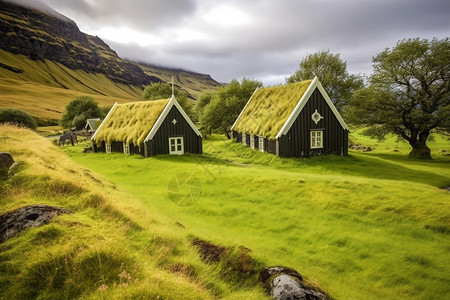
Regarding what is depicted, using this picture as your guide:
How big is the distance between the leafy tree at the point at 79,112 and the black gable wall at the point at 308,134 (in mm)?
69399

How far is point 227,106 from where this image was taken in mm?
46156

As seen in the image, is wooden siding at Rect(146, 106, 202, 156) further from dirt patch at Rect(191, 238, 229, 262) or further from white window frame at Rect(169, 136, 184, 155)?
dirt patch at Rect(191, 238, 229, 262)

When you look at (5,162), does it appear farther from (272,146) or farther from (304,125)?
(304,125)

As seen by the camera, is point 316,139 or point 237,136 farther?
point 237,136

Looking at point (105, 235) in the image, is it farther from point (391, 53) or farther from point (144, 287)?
point (391, 53)

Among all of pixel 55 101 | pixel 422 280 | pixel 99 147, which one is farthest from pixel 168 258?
pixel 55 101

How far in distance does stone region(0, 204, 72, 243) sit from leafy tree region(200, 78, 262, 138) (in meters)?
40.9

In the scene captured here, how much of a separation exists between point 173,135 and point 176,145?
3.86ft

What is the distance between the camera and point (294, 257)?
9133 millimetres

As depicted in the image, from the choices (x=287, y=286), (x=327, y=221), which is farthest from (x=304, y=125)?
(x=287, y=286)

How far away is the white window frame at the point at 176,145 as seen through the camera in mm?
27391

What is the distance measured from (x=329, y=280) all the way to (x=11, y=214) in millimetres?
9481

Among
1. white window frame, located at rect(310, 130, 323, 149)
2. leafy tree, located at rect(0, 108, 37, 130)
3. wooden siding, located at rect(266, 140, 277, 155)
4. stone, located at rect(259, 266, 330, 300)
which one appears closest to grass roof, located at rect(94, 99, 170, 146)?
wooden siding, located at rect(266, 140, 277, 155)

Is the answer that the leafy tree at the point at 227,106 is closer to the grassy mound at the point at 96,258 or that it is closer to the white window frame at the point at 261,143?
the white window frame at the point at 261,143
